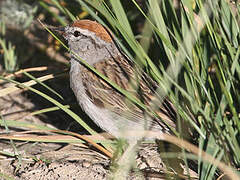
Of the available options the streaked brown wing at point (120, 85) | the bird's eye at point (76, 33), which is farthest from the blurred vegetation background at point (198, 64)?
the bird's eye at point (76, 33)

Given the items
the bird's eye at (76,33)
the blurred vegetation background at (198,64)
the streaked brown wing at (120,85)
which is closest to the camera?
the blurred vegetation background at (198,64)

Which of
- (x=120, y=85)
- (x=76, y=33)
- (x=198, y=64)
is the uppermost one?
(x=76, y=33)

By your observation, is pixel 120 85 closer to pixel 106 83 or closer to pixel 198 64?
pixel 106 83

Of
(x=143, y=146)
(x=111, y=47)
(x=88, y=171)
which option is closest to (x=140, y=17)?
(x=111, y=47)

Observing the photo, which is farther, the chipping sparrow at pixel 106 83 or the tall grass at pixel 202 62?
the chipping sparrow at pixel 106 83

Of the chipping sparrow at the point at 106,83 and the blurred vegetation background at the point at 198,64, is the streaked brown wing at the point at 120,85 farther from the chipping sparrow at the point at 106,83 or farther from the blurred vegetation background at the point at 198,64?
the blurred vegetation background at the point at 198,64

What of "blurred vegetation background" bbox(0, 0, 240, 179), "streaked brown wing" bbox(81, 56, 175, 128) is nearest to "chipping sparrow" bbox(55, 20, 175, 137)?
"streaked brown wing" bbox(81, 56, 175, 128)

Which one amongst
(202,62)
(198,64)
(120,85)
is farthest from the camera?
(120,85)

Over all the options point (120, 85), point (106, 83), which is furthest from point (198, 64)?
point (106, 83)

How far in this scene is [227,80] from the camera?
9.37ft

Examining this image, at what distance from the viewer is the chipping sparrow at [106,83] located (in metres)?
3.48

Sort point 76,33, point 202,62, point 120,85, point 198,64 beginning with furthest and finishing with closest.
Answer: point 76,33
point 120,85
point 198,64
point 202,62

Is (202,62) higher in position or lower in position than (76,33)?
lower

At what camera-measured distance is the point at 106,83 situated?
3672mm
